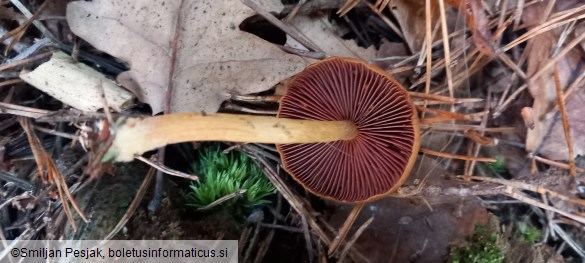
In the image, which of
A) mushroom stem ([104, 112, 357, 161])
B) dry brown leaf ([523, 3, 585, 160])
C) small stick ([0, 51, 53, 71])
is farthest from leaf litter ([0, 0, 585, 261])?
mushroom stem ([104, 112, 357, 161])

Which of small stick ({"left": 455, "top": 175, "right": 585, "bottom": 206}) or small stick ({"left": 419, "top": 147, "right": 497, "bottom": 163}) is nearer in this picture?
small stick ({"left": 455, "top": 175, "right": 585, "bottom": 206})

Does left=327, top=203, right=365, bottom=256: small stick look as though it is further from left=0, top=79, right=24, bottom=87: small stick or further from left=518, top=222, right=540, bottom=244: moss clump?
left=0, top=79, right=24, bottom=87: small stick

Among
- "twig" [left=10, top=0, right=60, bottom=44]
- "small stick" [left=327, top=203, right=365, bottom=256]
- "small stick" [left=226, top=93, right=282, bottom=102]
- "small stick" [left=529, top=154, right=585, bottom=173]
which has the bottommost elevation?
"small stick" [left=327, top=203, right=365, bottom=256]

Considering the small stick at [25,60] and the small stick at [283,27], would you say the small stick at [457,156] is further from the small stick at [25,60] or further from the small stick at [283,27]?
the small stick at [25,60]

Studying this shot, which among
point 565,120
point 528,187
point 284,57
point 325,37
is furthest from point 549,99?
point 284,57

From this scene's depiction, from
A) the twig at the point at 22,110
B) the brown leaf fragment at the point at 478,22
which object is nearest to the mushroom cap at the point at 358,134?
the brown leaf fragment at the point at 478,22

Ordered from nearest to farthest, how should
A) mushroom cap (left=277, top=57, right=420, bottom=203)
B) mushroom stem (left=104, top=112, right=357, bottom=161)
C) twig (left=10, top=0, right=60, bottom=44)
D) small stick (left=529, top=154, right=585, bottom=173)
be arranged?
mushroom stem (left=104, top=112, right=357, bottom=161)
mushroom cap (left=277, top=57, right=420, bottom=203)
twig (left=10, top=0, right=60, bottom=44)
small stick (left=529, top=154, right=585, bottom=173)

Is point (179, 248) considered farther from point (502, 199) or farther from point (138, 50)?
point (502, 199)
